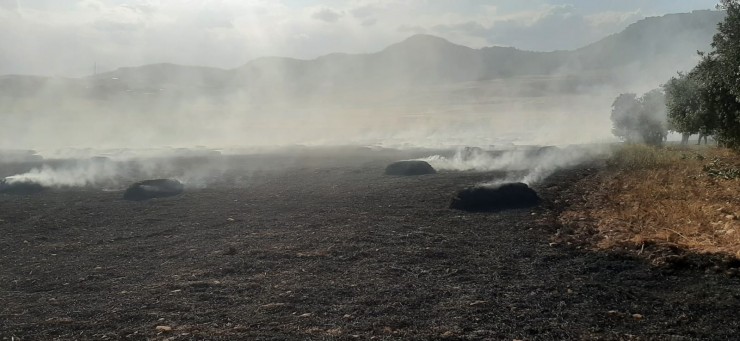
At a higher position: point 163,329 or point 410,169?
point 410,169

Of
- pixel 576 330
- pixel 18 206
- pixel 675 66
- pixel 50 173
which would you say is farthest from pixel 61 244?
pixel 675 66

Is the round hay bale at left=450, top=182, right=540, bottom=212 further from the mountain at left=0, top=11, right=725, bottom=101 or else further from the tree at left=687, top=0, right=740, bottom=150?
the mountain at left=0, top=11, right=725, bottom=101

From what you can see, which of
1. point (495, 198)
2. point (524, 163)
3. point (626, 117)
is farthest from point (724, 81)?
point (626, 117)

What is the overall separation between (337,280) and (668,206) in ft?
27.0

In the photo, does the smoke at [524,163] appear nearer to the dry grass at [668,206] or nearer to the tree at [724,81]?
the dry grass at [668,206]

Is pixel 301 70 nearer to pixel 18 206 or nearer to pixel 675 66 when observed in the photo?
pixel 675 66

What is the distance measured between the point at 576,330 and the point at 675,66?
347 feet

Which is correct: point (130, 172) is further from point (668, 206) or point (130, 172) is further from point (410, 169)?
point (668, 206)

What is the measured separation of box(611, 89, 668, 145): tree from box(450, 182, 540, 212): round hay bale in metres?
→ 23.0

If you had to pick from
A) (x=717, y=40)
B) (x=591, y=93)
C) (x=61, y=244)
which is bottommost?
(x=61, y=244)

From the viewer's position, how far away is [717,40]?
14758 millimetres

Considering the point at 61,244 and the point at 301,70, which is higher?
the point at 301,70

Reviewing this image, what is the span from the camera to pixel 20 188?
2202 centimetres

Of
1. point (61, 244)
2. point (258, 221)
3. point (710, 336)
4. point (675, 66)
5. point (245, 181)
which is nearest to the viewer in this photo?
point (710, 336)
